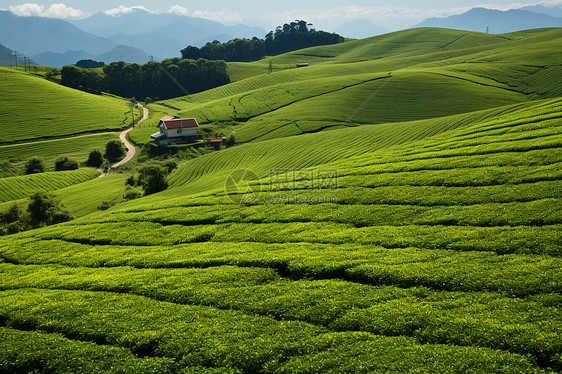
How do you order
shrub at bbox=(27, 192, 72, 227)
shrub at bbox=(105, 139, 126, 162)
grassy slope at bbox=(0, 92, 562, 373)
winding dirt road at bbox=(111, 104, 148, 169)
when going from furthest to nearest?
shrub at bbox=(105, 139, 126, 162), winding dirt road at bbox=(111, 104, 148, 169), shrub at bbox=(27, 192, 72, 227), grassy slope at bbox=(0, 92, 562, 373)

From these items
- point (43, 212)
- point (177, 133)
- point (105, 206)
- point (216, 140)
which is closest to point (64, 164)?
point (177, 133)

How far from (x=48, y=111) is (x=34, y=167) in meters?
61.5

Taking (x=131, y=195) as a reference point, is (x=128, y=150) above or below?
above

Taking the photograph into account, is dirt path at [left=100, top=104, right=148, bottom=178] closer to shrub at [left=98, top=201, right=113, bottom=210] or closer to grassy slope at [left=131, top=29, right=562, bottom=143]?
grassy slope at [left=131, top=29, right=562, bottom=143]

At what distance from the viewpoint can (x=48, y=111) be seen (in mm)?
151000

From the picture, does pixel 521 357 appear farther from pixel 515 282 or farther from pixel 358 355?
pixel 358 355

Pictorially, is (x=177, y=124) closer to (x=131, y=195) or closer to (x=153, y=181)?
(x=153, y=181)

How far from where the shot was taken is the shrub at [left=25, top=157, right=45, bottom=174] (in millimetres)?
103500

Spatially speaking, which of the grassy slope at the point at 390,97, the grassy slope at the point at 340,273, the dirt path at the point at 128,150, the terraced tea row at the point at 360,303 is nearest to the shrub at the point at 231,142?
the grassy slope at the point at 390,97

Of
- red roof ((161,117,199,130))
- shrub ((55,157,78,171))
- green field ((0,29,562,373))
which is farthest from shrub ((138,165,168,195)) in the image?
red roof ((161,117,199,130))

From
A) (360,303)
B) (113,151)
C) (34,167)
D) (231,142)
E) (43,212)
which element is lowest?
(43,212)

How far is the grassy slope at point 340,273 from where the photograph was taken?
51.4 feet

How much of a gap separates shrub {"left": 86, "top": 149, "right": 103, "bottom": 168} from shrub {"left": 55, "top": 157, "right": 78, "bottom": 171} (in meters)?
5.31

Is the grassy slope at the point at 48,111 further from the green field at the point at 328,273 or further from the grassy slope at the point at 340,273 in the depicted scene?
the grassy slope at the point at 340,273
